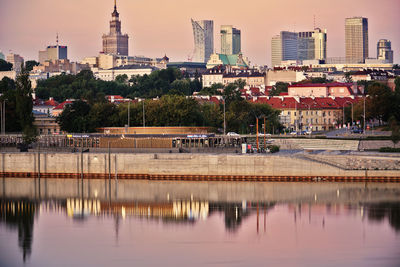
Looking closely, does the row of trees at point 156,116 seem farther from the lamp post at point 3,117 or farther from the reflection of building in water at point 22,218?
the reflection of building in water at point 22,218

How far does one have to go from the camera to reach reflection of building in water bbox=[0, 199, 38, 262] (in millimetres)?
53500

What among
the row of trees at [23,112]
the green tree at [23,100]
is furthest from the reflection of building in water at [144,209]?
the green tree at [23,100]

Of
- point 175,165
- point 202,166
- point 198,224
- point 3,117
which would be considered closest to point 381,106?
point 202,166

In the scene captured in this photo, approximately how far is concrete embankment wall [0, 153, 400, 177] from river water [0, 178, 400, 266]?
1.65 metres

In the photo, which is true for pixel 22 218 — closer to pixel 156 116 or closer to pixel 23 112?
pixel 23 112

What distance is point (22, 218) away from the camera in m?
61.8

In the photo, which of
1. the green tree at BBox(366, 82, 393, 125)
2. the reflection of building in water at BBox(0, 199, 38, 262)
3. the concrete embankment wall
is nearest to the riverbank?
the concrete embankment wall

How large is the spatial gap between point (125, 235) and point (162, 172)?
22.4 m

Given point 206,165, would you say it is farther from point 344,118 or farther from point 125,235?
point 344,118

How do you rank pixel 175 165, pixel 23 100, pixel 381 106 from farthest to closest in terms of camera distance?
pixel 381 106, pixel 23 100, pixel 175 165

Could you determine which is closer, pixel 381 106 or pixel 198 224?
pixel 198 224

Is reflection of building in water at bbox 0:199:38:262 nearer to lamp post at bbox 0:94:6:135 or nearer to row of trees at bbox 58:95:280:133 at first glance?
lamp post at bbox 0:94:6:135

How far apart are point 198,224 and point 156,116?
164 ft

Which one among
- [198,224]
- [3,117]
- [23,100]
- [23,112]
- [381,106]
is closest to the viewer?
[198,224]
